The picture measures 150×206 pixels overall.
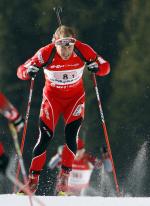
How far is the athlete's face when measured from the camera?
8.04 m

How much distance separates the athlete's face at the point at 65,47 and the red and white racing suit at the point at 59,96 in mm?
61

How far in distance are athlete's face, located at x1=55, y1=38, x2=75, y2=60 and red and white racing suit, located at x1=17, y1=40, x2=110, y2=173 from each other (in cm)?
6

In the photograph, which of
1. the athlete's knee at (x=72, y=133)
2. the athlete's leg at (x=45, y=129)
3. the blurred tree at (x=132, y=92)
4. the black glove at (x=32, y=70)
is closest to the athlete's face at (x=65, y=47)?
the black glove at (x=32, y=70)

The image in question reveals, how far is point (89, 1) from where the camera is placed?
23234 mm

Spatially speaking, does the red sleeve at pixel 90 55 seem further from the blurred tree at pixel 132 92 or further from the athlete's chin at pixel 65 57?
the blurred tree at pixel 132 92

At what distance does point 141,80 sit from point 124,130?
54.6 inches

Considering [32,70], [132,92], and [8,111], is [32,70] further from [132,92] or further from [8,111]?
[132,92]

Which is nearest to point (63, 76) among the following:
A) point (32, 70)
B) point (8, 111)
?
point (32, 70)

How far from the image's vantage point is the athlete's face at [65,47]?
8039 millimetres

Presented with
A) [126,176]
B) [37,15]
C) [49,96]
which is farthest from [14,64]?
[49,96]

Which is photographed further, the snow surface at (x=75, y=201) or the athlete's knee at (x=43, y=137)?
the athlete's knee at (x=43, y=137)

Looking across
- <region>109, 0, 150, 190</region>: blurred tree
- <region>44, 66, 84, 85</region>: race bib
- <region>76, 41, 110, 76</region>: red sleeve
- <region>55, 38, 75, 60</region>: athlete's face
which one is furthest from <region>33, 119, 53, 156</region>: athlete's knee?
<region>109, 0, 150, 190</region>: blurred tree

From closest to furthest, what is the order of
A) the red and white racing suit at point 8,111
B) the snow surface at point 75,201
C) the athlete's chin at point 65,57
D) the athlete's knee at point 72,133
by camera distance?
the red and white racing suit at point 8,111 < the snow surface at point 75,201 < the athlete's chin at point 65,57 < the athlete's knee at point 72,133

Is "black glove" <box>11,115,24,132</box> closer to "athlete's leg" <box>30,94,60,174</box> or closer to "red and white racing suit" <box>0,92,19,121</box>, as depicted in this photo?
"red and white racing suit" <box>0,92,19,121</box>
